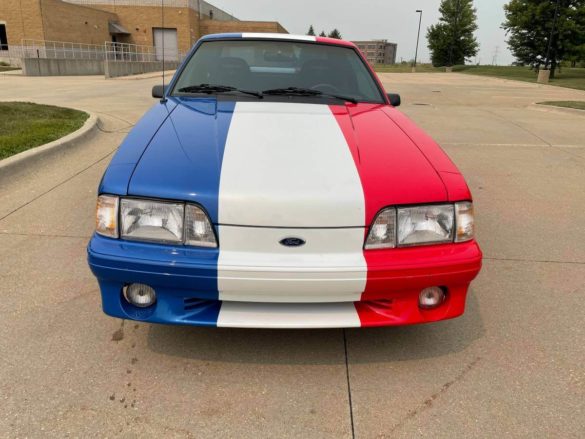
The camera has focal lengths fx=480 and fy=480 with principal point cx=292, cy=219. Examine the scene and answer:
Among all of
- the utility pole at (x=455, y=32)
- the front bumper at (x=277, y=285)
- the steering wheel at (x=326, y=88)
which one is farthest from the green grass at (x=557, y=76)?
the front bumper at (x=277, y=285)

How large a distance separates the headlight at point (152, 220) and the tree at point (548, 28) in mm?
30432

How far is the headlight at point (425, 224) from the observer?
2096 mm

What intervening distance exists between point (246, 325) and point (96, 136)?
21.2ft

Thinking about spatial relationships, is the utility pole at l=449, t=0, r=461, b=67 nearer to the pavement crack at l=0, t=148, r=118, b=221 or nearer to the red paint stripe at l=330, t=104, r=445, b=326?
the pavement crack at l=0, t=148, r=118, b=221

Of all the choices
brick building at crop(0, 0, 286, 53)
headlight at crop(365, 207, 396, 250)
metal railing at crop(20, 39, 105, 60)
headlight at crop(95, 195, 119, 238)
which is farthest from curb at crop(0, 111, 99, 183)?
metal railing at crop(20, 39, 105, 60)

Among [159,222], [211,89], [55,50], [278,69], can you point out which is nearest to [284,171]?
[159,222]

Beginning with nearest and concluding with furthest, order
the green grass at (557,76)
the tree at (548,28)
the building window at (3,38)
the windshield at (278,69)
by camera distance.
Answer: the windshield at (278,69), the green grass at (557,76), the tree at (548,28), the building window at (3,38)

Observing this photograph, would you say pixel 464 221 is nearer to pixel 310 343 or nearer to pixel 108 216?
pixel 310 343

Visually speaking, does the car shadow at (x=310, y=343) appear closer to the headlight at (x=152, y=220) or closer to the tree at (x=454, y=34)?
the headlight at (x=152, y=220)

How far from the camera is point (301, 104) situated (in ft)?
10.1

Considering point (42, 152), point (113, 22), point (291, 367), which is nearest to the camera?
point (291, 367)

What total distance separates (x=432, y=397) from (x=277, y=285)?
2.86 ft

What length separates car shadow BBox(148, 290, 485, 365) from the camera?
235 centimetres

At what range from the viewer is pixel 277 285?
195cm
